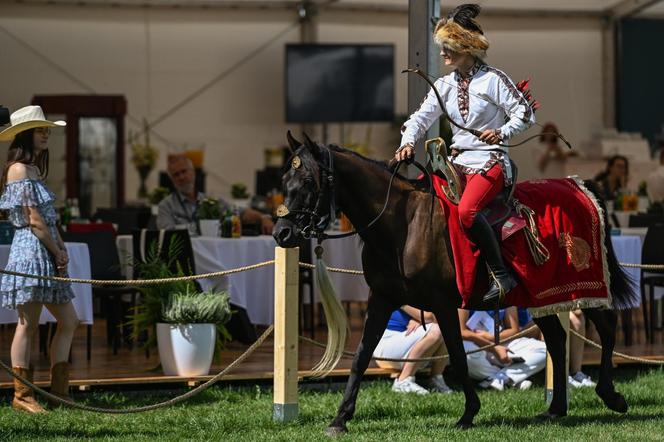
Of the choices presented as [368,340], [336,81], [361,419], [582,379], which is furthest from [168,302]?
[336,81]

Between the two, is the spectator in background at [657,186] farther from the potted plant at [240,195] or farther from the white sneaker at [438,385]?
the white sneaker at [438,385]

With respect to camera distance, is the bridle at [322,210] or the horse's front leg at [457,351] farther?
the horse's front leg at [457,351]

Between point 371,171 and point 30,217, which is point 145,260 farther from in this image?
point 371,171

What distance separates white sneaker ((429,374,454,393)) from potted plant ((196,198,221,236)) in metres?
2.48

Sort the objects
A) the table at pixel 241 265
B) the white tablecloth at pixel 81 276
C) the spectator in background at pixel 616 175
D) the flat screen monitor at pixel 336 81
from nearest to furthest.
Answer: the white tablecloth at pixel 81 276 < the table at pixel 241 265 < the spectator in background at pixel 616 175 < the flat screen monitor at pixel 336 81

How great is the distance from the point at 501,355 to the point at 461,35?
2464 mm

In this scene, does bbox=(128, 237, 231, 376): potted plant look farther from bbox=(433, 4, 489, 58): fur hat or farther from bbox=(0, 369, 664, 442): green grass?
bbox=(433, 4, 489, 58): fur hat

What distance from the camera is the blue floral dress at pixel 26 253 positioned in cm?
682

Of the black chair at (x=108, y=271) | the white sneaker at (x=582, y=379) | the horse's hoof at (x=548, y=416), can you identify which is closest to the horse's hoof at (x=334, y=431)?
the horse's hoof at (x=548, y=416)

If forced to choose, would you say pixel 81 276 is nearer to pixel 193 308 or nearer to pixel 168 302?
pixel 168 302

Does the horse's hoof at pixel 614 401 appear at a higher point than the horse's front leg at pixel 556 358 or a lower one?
lower

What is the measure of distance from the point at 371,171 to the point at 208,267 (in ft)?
11.0

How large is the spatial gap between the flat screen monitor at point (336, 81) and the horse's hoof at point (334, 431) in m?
11.7

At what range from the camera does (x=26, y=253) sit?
22.5ft
